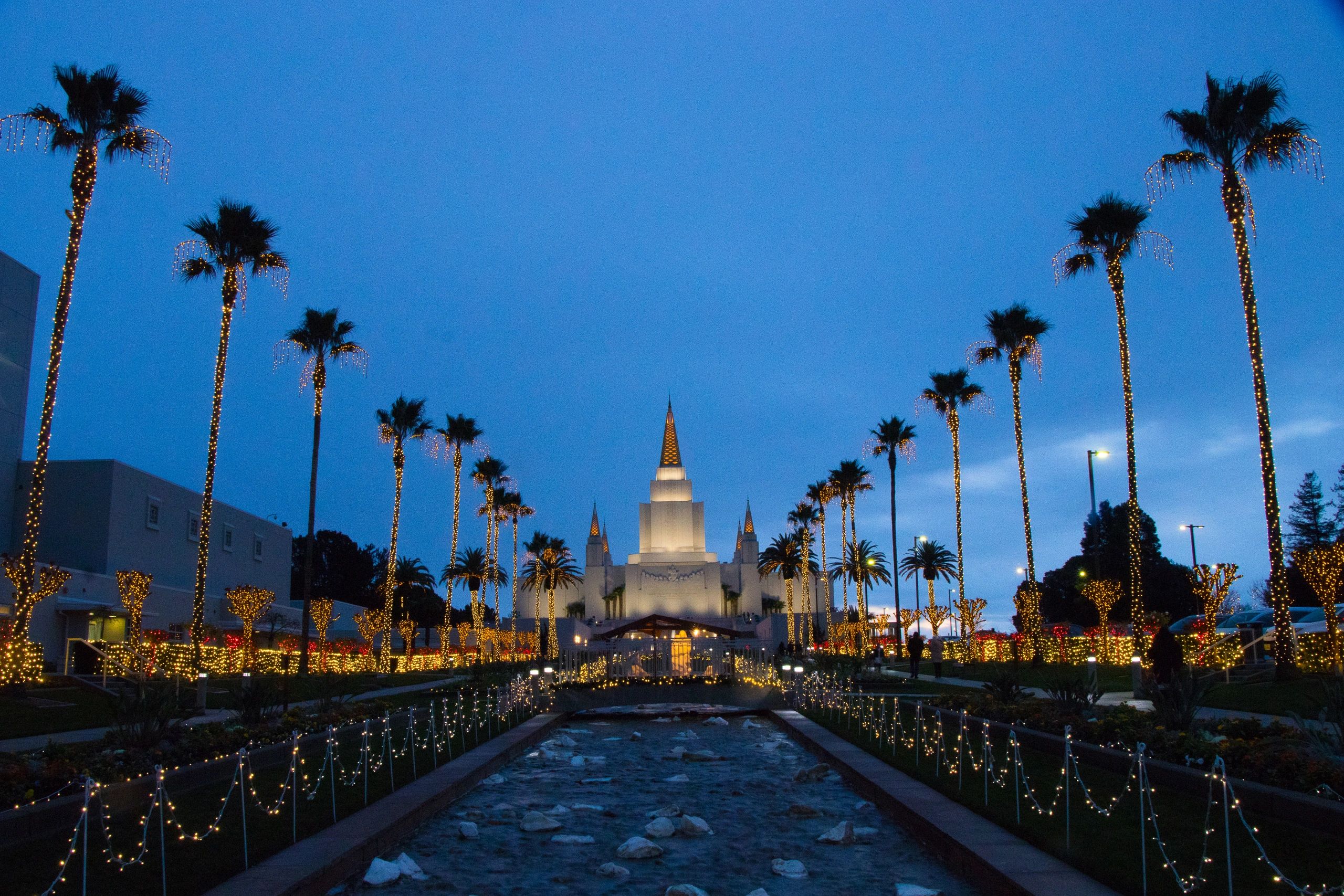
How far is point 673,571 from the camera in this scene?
277ft

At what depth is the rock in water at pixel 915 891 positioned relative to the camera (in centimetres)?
760

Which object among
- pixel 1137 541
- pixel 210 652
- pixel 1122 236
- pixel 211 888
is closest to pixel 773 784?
pixel 211 888

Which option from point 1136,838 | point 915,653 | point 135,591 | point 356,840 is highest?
point 135,591

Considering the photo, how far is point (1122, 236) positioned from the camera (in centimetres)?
2950

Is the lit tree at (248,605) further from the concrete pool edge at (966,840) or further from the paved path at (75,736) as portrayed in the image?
the concrete pool edge at (966,840)

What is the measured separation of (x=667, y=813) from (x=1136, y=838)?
4.97 m

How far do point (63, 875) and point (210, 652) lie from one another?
99.0ft

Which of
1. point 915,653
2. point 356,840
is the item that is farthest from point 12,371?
point 356,840

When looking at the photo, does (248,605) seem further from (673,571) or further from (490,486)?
(673,571)

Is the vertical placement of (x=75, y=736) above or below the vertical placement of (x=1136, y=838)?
below

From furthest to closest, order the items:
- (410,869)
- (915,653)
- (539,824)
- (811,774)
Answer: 1. (915,653)
2. (811,774)
3. (539,824)
4. (410,869)

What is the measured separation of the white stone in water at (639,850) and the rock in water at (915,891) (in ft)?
8.09

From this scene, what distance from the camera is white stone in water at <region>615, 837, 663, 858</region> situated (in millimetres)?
9211

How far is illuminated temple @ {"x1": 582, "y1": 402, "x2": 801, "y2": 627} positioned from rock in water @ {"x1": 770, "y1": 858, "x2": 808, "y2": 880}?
7056cm
